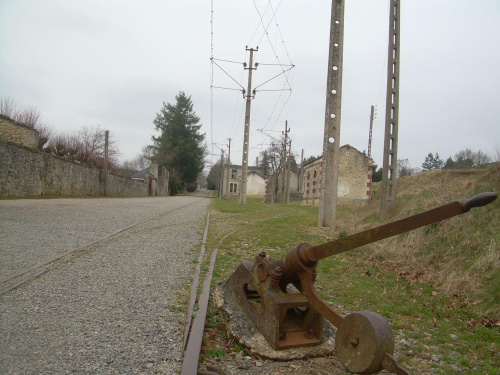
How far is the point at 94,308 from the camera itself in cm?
343

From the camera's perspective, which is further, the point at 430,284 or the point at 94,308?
the point at 430,284

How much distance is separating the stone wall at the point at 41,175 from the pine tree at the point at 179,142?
Answer: 105ft

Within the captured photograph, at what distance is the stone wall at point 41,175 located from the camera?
1716 cm

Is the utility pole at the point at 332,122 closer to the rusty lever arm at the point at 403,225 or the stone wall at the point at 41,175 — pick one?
the rusty lever arm at the point at 403,225

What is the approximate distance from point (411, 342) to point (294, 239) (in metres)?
5.53

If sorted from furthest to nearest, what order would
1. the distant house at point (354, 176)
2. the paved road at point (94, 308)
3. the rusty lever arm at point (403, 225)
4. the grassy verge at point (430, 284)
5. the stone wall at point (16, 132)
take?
the distant house at point (354, 176) < the stone wall at point (16, 132) < the grassy verge at point (430, 284) < the paved road at point (94, 308) < the rusty lever arm at point (403, 225)

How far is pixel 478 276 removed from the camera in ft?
15.3

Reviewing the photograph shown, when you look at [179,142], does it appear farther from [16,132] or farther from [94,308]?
[94,308]

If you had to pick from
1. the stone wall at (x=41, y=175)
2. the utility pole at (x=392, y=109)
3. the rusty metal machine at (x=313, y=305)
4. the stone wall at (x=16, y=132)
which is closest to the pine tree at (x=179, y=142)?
the stone wall at (x=41, y=175)

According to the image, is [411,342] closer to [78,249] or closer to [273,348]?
[273,348]

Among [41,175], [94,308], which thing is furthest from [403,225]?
[41,175]

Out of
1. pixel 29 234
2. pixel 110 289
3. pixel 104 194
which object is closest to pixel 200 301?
pixel 110 289

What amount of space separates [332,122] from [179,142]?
54.3 m

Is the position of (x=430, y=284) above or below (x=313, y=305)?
below
